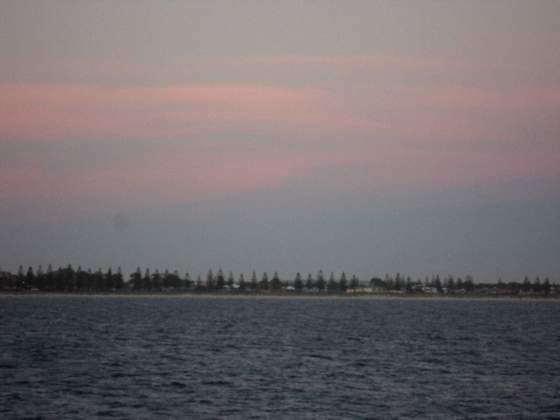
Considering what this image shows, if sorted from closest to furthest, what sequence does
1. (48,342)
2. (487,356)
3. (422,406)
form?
(422,406), (487,356), (48,342)

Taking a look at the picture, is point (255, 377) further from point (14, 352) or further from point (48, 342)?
point (48, 342)

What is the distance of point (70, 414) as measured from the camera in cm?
4062

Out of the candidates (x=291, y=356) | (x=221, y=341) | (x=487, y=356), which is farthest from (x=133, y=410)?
(x=221, y=341)

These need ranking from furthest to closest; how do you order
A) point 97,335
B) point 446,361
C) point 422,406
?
point 97,335
point 446,361
point 422,406

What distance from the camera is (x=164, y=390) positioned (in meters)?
48.8

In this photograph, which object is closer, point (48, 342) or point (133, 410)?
point (133, 410)

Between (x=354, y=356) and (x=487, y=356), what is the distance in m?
10.8

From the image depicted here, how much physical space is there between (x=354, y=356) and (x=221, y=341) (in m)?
19.6

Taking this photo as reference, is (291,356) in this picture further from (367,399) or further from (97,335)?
(97,335)

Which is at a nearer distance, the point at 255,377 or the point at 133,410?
the point at 133,410

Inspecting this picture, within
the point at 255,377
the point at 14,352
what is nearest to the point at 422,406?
the point at 255,377

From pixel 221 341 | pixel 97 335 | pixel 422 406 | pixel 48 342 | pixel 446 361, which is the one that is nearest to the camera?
pixel 422 406

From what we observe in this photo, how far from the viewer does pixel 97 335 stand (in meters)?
92.2

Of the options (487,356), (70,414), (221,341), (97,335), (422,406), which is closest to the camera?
(70,414)
